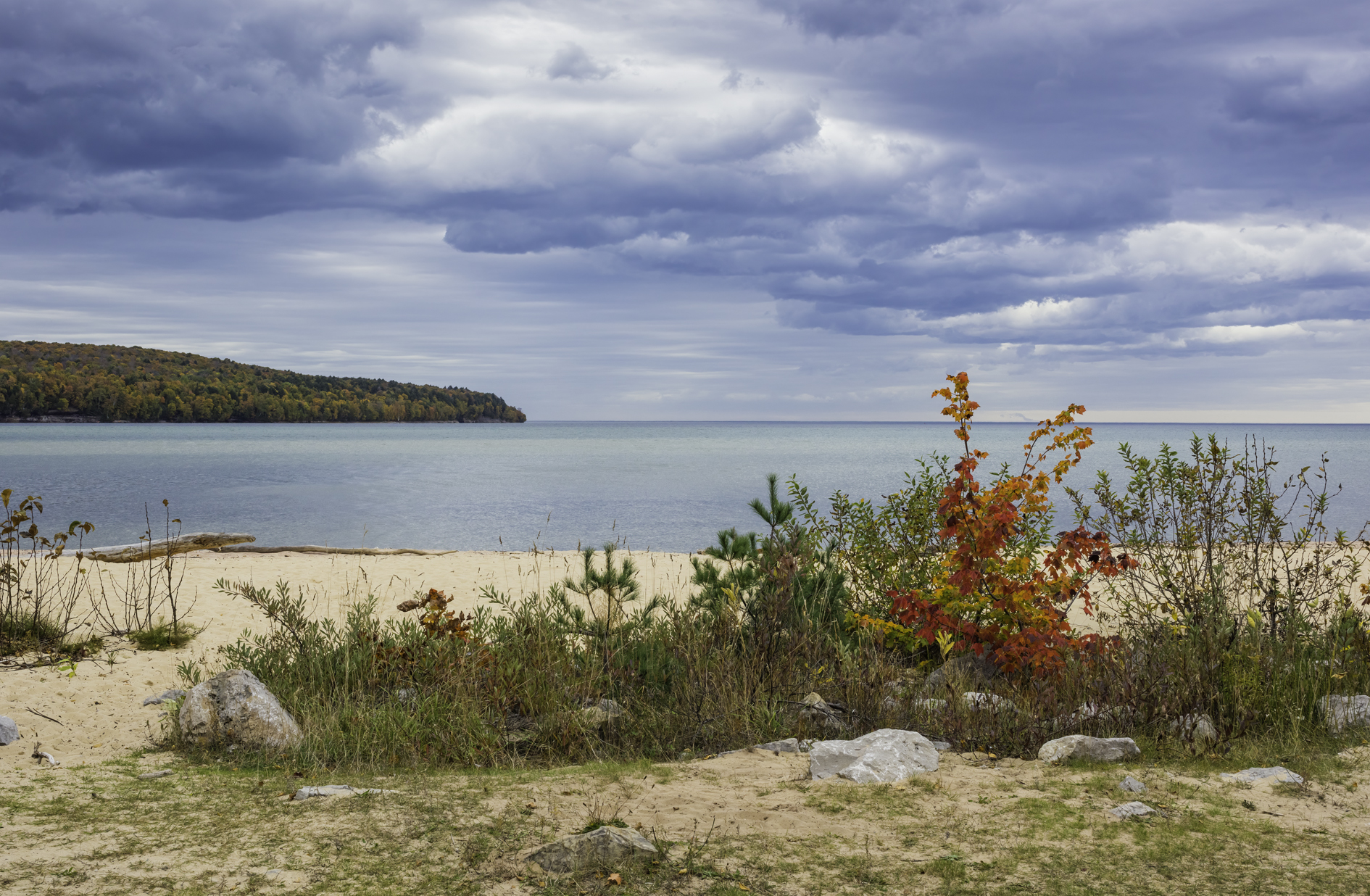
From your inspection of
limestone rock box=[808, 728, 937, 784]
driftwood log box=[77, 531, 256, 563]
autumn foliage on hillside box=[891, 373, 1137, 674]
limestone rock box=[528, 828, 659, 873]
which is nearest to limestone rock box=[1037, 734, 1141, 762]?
limestone rock box=[808, 728, 937, 784]

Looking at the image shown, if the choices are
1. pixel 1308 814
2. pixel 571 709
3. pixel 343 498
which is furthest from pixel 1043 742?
pixel 343 498

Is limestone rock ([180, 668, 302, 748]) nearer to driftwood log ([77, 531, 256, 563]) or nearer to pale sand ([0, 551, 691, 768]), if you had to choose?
pale sand ([0, 551, 691, 768])

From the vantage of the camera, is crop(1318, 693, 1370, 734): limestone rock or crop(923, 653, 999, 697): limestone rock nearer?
crop(1318, 693, 1370, 734): limestone rock

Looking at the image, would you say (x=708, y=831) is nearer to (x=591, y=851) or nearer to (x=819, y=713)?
(x=591, y=851)

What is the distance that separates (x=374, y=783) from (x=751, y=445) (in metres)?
110

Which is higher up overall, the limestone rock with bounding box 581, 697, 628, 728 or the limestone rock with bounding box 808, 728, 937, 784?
the limestone rock with bounding box 808, 728, 937, 784

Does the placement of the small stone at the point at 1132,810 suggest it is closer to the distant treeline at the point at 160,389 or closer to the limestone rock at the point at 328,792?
the limestone rock at the point at 328,792

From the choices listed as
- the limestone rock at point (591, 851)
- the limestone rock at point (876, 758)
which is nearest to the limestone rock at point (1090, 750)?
the limestone rock at point (876, 758)

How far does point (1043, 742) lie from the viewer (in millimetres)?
5746

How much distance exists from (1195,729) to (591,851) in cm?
424

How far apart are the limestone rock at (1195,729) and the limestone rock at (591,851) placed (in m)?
3.89

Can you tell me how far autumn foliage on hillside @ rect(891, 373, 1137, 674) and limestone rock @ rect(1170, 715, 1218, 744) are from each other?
1058 millimetres

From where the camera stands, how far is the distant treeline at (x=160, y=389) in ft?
333

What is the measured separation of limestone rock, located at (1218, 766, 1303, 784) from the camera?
16.3 ft
